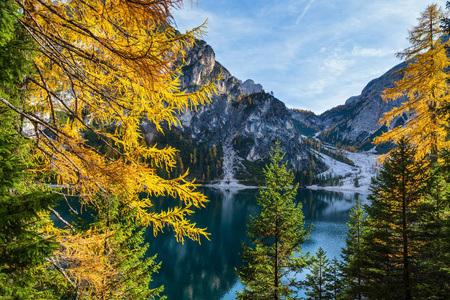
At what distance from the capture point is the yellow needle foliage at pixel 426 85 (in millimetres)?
8727

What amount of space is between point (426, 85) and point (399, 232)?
639 cm

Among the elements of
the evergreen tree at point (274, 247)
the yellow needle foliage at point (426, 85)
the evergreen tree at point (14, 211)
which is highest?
the yellow needle foliage at point (426, 85)

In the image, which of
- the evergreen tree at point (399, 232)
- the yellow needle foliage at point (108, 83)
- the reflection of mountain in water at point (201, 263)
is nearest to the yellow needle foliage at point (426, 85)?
the evergreen tree at point (399, 232)

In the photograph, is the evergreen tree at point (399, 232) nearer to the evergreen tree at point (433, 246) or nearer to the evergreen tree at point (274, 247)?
the evergreen tree at point (433, 246)

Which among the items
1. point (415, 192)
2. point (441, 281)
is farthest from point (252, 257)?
point (415, 192)

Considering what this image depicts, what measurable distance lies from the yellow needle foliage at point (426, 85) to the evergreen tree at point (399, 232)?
134 centimetres

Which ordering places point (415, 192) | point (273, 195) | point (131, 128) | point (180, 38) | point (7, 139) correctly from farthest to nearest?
point (273, 195) < point (415, 192) < point (131, 128) < point (180, 38) < point (7, 139)

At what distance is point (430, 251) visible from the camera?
713 centimetres

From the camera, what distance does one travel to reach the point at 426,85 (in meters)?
9.08

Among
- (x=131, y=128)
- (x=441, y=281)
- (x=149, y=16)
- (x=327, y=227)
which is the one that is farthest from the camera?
(x=327, y=227)

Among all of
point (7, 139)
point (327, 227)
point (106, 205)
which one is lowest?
point (327, 227)

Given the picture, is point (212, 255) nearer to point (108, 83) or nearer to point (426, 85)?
point (426, 85)

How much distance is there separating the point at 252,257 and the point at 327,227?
53387 mm

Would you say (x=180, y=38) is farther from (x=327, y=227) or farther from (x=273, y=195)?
(x=327, y=227)
